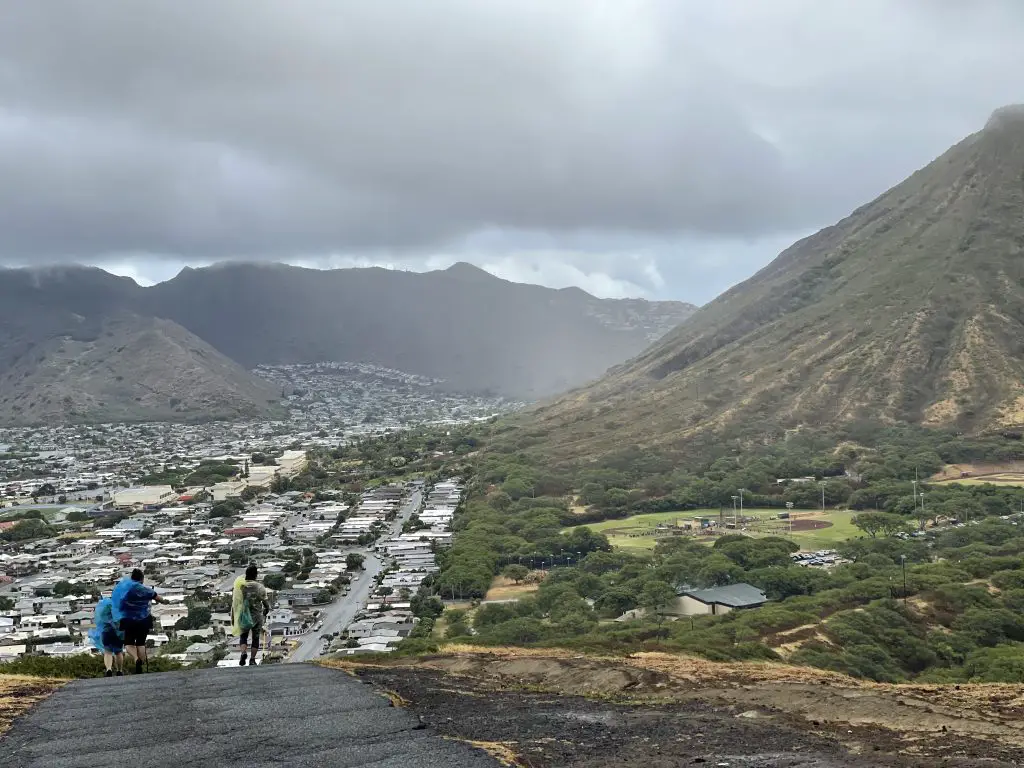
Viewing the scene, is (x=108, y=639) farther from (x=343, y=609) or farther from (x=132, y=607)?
(x=343, y=609)

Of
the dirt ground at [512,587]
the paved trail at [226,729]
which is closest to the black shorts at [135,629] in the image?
the paved trail at [226,729]

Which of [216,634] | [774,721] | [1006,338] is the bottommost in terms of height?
[216,634]

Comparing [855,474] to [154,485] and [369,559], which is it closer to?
[369,559]

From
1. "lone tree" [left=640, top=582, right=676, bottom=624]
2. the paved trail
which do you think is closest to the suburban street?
"lone tree" [left=640, top=582, right=676, bottom=624]

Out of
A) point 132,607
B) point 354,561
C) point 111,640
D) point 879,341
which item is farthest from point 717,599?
point 879,341

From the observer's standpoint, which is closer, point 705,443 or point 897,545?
point 897,545

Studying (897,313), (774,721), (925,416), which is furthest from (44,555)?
(897,313)

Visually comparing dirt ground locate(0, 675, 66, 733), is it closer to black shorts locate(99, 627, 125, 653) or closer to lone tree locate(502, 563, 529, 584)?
black shorts locate(99, 627, 125, 653)
